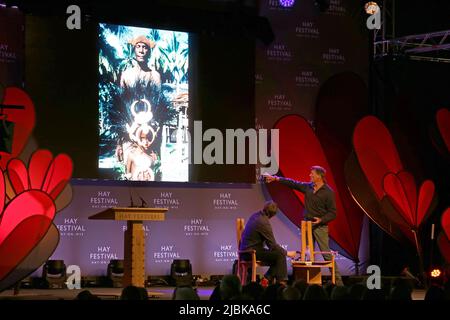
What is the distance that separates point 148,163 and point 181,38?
167cm

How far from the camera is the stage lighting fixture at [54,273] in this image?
9.16 meters

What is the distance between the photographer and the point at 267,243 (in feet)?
26.1

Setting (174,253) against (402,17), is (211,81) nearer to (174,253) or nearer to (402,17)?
(174,253)

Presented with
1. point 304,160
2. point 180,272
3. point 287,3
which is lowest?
point 180,272

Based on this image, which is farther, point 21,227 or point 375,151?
point 375,151

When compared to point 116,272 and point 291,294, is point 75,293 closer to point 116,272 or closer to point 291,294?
point 116,272

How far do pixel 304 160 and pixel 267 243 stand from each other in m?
3.14

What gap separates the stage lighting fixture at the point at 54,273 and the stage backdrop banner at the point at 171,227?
0.77 feet

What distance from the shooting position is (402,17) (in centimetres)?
1154

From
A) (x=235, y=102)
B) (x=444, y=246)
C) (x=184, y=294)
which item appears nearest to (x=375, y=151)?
(x=444, y=246)

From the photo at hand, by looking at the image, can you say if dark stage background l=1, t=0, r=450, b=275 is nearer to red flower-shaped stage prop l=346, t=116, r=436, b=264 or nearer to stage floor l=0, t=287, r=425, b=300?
red flower-shaped stage prop l=346, t=116, r=436, b=264

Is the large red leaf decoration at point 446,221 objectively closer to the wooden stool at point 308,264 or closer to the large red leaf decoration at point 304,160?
the large red leaf decoration at point 304,160

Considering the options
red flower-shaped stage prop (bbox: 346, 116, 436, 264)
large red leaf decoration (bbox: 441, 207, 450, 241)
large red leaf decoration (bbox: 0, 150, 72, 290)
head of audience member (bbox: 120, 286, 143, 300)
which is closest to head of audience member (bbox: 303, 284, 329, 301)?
head of audience member (bbox: 120, 286, 143, 300)

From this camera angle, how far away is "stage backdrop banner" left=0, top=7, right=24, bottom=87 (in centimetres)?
926
